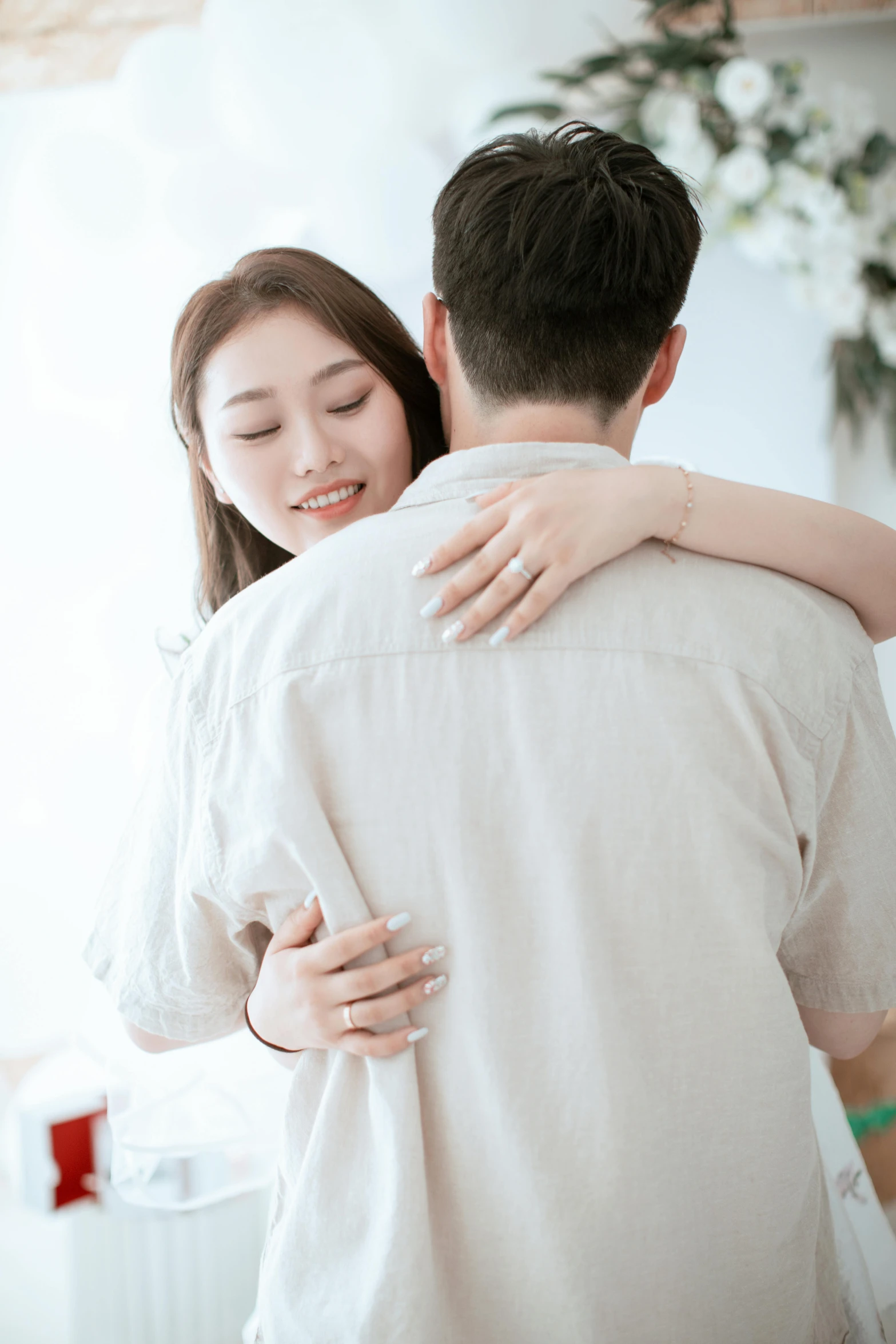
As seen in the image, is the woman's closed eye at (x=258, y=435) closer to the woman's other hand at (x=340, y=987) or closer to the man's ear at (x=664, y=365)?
the man's ear at (x=664, y=365)

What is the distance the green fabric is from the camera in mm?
1860

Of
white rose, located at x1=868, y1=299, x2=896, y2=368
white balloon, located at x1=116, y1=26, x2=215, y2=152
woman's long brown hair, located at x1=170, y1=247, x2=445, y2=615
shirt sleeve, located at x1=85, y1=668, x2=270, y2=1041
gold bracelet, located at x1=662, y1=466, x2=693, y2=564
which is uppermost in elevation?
white balloon, located at x1=116, y1=26, x2=215, y2=152

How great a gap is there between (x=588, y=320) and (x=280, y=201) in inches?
51.1

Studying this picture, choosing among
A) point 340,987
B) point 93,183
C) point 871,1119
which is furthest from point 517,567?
point 871,1119

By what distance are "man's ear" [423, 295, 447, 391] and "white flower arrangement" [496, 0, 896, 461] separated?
131 centimetres

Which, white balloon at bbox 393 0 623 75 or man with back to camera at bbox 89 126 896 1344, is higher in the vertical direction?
white balloon at bbox 393 0 623 75

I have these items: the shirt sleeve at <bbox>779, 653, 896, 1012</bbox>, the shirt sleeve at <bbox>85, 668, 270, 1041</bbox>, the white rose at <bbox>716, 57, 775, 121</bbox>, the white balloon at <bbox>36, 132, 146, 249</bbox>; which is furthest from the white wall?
the shirt sleeve at <bbox>779, 653, 896, 1012</bbox>

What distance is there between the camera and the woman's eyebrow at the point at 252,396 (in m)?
1.17

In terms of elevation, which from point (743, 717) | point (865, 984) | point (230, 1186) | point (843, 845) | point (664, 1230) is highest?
point (743, 717)

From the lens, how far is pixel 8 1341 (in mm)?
2121

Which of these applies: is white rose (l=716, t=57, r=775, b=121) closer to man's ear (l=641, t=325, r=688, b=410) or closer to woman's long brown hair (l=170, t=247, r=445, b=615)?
woman's long brown hair (l=170, t=247, r=445, b=615)

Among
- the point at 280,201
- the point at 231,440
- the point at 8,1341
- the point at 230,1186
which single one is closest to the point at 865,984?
the point at 231,440

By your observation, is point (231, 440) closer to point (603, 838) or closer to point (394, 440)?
point (394, 440)

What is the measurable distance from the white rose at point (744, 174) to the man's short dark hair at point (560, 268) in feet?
4.28
